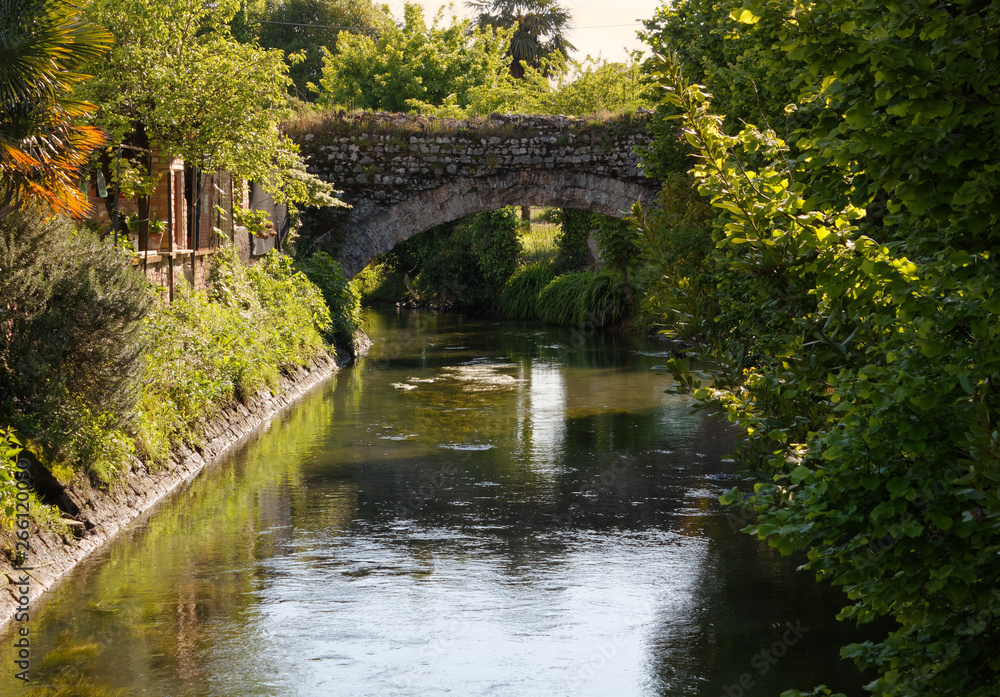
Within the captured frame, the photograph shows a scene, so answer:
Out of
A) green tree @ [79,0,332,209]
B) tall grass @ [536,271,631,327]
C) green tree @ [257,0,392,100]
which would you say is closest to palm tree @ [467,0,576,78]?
green tree @ [257,0,392,100]

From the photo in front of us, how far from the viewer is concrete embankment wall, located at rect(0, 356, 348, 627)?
21.4 feet

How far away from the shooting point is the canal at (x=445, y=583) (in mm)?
5672

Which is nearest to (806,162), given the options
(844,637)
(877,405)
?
(877,405)

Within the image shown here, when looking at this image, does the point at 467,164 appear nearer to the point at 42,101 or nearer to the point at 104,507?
the point at 104,507

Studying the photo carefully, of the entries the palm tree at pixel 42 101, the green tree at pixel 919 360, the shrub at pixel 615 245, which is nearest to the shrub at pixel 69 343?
the palm tree at pixel 42 101

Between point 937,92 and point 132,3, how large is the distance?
34.7 ft

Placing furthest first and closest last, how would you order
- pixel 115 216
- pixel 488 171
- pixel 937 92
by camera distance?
pixel 488 171 < pixel 115 216 < pixel 937 92

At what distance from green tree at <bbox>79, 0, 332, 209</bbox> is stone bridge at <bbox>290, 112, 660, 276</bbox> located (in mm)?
6226

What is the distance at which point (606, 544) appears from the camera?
8078 mm

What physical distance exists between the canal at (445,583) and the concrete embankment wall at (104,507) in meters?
0.14

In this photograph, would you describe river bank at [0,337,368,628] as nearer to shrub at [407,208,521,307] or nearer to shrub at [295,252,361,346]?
shrub at [295,252,361,346]

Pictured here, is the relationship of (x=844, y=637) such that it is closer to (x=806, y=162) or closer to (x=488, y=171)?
(x=806, y=162)

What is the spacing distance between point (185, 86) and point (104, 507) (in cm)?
550

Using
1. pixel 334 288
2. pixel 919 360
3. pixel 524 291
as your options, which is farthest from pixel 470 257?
pixel 919 360
